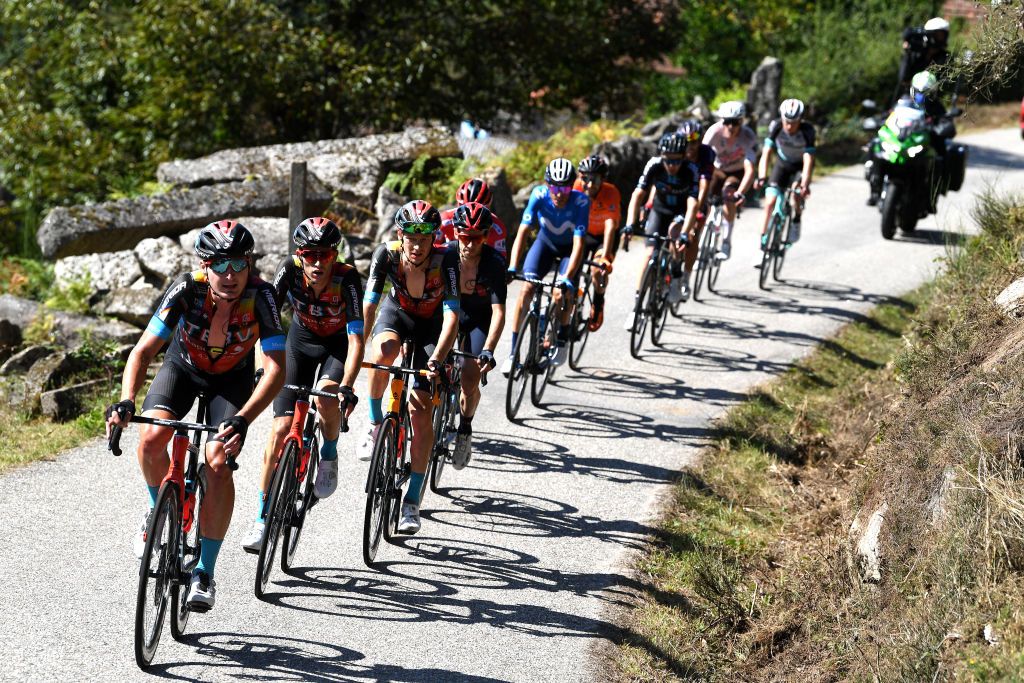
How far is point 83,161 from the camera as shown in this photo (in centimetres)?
1952

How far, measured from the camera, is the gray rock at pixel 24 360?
423 inches

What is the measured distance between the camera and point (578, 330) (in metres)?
11.2

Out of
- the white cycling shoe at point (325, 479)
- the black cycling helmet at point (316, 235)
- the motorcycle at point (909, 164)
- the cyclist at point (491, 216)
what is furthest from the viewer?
the motorcycle at point (909, 164)

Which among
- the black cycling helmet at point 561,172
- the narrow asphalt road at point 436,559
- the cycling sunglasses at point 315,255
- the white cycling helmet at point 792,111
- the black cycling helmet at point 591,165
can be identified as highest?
the white cycling helmet at point 792,111

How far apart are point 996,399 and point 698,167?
5.28 meters

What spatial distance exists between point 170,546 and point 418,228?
253 cm

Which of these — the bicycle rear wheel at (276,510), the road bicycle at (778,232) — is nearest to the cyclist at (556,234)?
the bicycle rear wheel at (276,510)

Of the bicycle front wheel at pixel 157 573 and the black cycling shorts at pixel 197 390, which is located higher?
the black cycling shorts at pixel 197 390

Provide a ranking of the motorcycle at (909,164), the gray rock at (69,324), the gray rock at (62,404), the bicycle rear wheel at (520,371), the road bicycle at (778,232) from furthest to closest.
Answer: the motorcycle at (909,164) < the road bicycle at (778,232) < the gray rock at (69,324) < the bicycle rear wheel at (520,371) < the gray rock at (62,404)

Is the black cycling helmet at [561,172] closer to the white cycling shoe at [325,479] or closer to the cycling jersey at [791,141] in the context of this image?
the white cycling shoe at [325,479]

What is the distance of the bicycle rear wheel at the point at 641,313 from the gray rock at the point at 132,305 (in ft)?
15.5

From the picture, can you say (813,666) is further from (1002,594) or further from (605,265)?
(605,265)

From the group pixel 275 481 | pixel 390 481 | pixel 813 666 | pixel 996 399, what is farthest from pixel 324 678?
pixel 996 399

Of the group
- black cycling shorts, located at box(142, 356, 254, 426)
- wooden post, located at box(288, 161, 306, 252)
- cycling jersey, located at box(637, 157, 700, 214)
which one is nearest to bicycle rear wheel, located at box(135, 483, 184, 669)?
black cycling shorts, located at box(142, 356, 254, 426)
